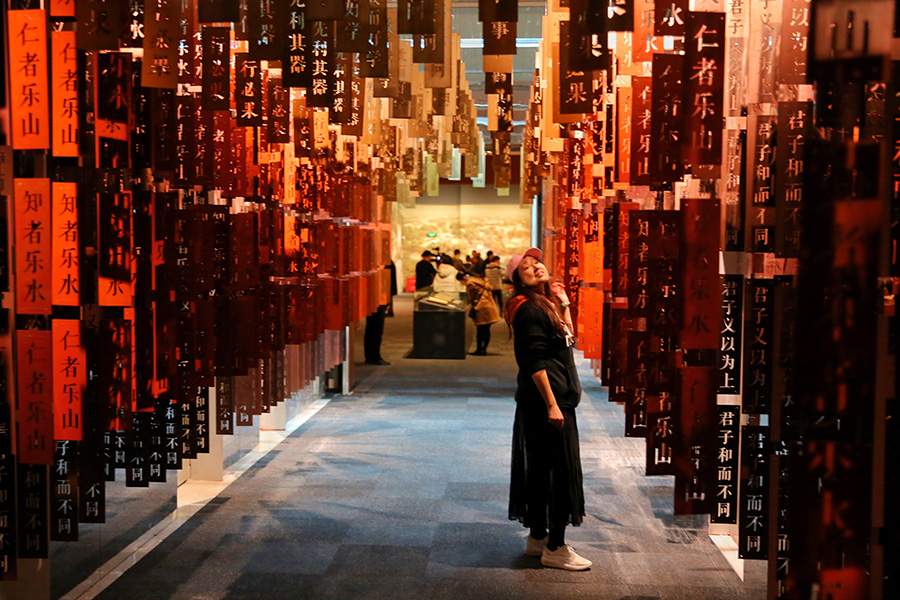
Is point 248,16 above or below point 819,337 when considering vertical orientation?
above

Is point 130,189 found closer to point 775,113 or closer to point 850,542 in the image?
point 775,113

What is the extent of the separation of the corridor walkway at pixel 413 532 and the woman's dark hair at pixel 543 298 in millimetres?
1046

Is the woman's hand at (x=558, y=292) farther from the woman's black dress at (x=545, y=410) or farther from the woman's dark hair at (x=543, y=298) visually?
the woman's black dress at (x=545, y=410)

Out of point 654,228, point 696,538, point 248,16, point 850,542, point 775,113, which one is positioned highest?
point 248,16

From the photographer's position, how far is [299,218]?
462 centimetres

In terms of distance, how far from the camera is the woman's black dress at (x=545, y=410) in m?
3.81

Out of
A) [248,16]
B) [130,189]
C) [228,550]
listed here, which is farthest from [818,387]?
[228,550]

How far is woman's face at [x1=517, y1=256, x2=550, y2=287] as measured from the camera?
3869mm

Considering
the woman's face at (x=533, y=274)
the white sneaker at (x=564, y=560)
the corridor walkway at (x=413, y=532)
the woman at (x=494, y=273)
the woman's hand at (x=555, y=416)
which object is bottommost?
the corridor walkway at (x=413, y=532)

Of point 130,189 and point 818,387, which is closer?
point 818,387

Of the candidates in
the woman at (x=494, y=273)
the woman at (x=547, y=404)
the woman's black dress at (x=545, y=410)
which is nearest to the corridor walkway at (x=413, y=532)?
the woman at (x=547, y=404)

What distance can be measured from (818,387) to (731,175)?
708 millimetres

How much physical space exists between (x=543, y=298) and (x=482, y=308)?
771 cm

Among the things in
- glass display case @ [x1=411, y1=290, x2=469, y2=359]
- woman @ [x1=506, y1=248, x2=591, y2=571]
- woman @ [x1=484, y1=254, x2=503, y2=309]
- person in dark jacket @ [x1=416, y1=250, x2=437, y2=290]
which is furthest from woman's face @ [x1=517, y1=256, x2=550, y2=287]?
woman @ [x1=484, y1=254, x2=503, y2=309]
